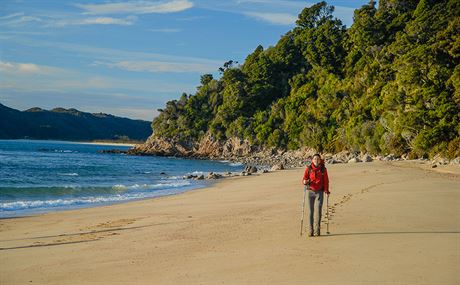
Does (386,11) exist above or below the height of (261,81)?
above

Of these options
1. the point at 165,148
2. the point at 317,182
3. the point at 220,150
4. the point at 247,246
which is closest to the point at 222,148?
the point at 220,150

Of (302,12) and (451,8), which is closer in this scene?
(451,8)

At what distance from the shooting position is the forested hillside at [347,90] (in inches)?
1829

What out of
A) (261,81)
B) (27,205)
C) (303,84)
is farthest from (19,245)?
(261,81)

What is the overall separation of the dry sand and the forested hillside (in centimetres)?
3204

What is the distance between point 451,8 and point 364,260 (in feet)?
193

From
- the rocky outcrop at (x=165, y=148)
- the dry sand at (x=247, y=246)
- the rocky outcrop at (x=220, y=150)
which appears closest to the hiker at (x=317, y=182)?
the dry sand at (x=247, y=246)

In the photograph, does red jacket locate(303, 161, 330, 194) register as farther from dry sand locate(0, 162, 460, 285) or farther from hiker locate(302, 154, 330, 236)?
dry sand locate(0, 162, 460, 285)

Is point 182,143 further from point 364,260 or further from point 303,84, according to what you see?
point 364,260

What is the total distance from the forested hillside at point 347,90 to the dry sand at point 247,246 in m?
32.0

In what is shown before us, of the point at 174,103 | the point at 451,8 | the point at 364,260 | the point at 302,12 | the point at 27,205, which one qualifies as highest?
the point at 302,12

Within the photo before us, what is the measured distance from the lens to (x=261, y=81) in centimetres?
10069

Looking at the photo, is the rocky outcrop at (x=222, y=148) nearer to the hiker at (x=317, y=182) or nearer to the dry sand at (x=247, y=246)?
the dry sand at (x=247, y=246)

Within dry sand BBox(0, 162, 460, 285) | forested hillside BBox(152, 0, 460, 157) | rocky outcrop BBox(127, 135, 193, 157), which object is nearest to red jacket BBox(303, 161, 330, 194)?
dry sand BBox(0, 162, 460, 285)
